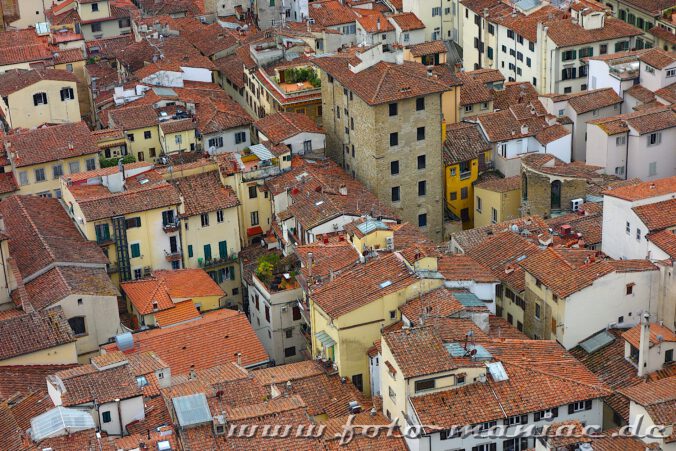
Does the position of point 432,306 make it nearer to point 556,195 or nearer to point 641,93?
point 556,195

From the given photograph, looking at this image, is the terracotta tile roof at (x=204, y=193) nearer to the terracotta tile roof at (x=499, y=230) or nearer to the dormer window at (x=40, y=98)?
the terracotta tile roof at (x=499, y=230)

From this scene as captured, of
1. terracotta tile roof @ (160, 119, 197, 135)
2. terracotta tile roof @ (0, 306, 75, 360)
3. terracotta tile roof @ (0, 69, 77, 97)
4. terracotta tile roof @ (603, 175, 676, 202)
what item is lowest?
terracotta tile roof @ (0, 306, 75, 360)

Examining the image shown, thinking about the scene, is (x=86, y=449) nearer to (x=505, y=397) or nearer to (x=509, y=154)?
(x=505, y=397)

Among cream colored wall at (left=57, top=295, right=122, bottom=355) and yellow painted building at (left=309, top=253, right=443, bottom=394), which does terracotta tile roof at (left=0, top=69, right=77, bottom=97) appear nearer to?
cream colored wall at (left=57, top=295, right=122, bottom=355)

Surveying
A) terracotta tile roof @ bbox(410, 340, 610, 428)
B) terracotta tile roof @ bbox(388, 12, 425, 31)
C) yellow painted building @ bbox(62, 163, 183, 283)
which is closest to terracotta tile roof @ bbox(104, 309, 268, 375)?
yellow painted building @ bbox(62, 163, 183, 283)

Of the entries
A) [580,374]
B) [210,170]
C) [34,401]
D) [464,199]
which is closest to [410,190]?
[464,199]

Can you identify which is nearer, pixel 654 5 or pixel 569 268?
pixel 569 268

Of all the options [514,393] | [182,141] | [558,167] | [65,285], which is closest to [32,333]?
[65,285]
